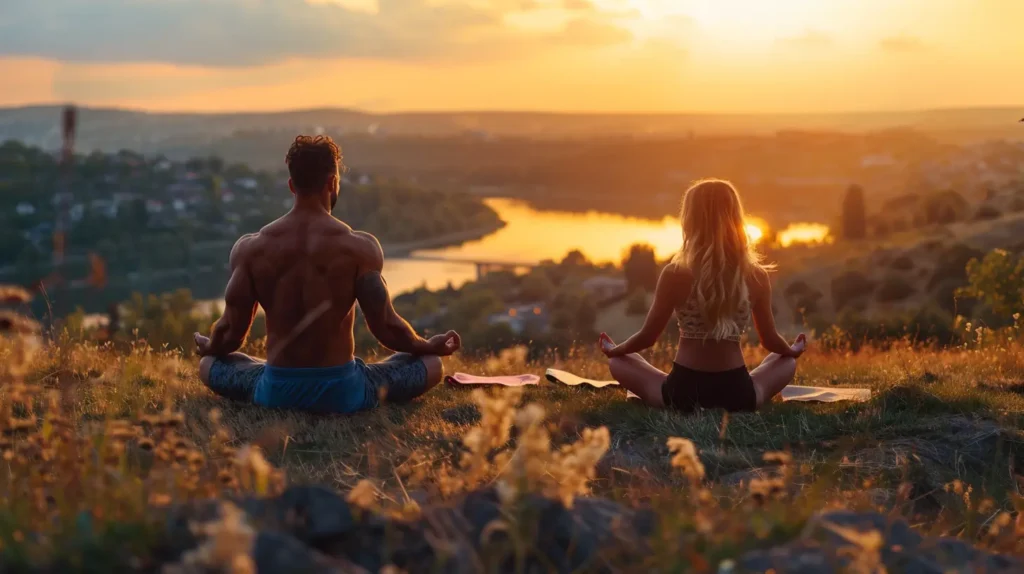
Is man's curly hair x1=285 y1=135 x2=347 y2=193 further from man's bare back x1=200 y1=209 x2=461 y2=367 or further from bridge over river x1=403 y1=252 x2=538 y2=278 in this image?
bridge over river x1=403 y1=252 x2=538 y2=278

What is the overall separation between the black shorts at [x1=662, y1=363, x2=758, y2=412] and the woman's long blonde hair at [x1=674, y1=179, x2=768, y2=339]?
26 cm

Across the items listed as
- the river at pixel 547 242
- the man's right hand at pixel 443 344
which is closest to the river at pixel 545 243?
the river at pixel 547 242

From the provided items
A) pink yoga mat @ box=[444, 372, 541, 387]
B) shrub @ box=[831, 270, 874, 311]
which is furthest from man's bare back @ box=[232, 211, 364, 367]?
shrub @ box=[831, 270, 874, 311]

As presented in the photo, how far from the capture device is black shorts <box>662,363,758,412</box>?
5.36 metres

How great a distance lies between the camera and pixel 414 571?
2299 mm

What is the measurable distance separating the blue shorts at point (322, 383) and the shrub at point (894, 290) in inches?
1350

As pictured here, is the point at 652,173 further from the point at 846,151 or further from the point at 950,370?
the point at 950,370

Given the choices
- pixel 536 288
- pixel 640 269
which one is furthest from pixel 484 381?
pixel 640 269

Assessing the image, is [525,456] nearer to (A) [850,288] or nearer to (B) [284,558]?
(B) [284,558]

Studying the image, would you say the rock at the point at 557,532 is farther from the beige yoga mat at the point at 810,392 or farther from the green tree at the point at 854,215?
the green tree at the point at 854,215

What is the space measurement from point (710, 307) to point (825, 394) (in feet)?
4.14

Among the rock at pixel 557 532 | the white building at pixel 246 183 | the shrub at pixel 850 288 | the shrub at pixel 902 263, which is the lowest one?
the white building at pixel 246 183

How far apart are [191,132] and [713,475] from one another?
165096 millimetres

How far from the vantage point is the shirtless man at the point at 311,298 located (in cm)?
521
